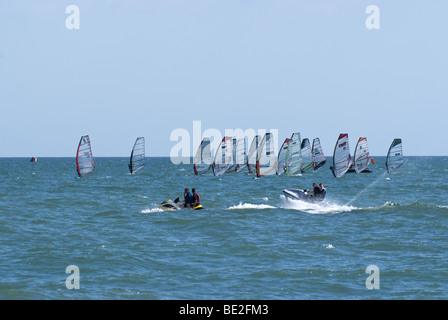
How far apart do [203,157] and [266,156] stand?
414 inches

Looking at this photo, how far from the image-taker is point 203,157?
69938 millimetres

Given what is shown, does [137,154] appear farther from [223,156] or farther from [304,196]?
[304,196]

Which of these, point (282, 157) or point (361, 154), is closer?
point (282, 157)

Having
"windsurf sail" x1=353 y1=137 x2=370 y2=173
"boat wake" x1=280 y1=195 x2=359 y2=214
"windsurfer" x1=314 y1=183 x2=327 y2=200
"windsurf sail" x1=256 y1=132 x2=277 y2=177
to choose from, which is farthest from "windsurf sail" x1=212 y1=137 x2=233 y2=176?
"windsurfer" x1=314 y1=183 x2=327 y2=200

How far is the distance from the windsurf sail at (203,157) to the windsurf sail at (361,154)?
17.7 metres

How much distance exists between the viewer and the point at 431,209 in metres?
31.6

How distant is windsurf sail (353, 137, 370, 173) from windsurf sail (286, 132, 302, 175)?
10736 millimetres

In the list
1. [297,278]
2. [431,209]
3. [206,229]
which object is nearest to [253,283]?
[297,278]

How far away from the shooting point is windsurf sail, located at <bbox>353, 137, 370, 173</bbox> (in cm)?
6849

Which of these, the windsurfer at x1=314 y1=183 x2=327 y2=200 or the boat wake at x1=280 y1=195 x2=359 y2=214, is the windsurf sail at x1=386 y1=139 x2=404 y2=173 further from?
the windsurfer at x1=314 y1=183 x2=327 y2=200

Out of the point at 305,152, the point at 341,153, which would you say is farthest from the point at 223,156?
the point at 341,153

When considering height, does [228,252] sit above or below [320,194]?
below

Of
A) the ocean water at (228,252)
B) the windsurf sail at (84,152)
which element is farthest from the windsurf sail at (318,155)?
the ocean water at (228,252)
